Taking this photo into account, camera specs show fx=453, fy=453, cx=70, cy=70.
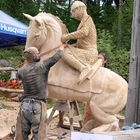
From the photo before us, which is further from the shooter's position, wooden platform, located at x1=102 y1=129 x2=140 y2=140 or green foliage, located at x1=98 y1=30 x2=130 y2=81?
green foliage, located at x1=98 y1=30 x2=130 y2=81

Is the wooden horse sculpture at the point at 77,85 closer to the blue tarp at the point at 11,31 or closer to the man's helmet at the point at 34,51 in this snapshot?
the man's helmet at the point at 34,51

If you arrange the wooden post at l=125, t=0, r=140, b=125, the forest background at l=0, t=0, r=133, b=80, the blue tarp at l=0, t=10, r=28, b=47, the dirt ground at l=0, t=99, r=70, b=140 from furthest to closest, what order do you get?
1. the forest background at l=0, t=0, r=133, b=80
2. the blue tarp at l=0, t=10, r=28, b=47
3. the dirt ground at l=0, t=99, r=70, b=140
4. the wooden post at l=125, t=0, r=140, b=125

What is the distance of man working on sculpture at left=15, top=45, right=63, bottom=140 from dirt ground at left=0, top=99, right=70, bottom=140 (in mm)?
1629

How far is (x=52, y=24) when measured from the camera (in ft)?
22.7

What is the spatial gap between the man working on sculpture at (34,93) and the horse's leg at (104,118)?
113cm

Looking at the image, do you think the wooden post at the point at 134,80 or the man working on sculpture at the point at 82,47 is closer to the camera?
the wooden post at the point at 134,80

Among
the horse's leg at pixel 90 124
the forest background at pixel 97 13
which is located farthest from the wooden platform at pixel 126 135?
the forest background at pixel 97 13

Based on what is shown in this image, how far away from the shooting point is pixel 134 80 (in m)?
3.37

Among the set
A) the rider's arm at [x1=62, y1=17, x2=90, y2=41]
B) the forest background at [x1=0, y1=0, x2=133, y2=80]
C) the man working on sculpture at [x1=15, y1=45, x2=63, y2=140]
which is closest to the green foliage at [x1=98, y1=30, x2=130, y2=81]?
the forest background at [x1=0, y1=0, x2=133, y2=80]

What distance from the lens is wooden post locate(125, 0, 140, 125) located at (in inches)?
130

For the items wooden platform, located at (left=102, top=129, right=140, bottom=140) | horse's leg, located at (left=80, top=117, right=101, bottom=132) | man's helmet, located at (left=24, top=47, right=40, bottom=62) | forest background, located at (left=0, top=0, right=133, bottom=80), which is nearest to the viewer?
wooden platform, located at (left=102, top=129, right=140, bottom=140)

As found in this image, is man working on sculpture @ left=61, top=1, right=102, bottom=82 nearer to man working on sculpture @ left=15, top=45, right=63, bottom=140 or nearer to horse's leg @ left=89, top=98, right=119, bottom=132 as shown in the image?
horse's leg @ left=89, top=98, right=119, bottom=132

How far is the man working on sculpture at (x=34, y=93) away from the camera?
5.79 metres

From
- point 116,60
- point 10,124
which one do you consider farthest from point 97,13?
point 10,124
